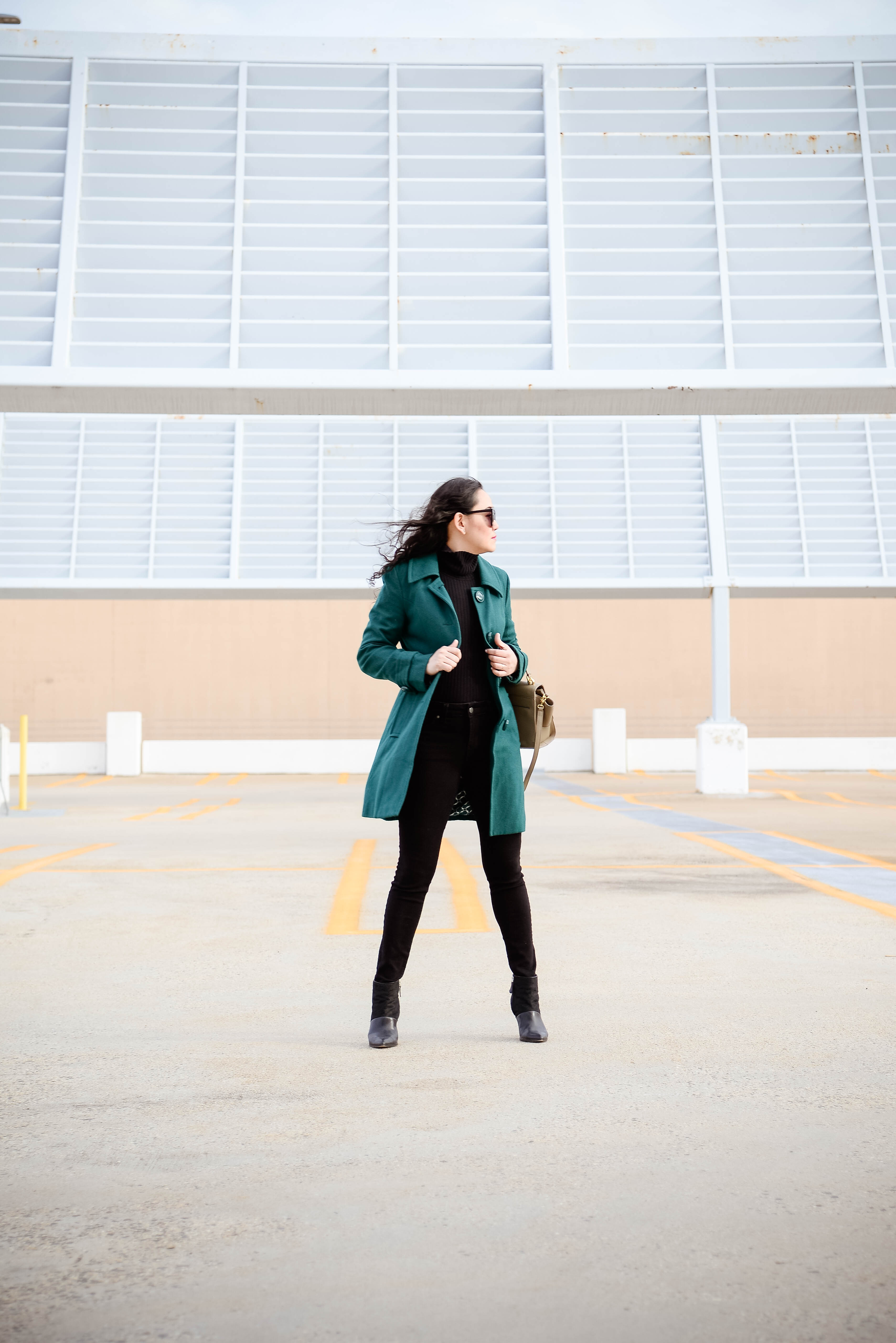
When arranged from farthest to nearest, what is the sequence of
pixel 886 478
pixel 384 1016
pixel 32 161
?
pixel 886 478
pixel 32 161
pixel 384 1016

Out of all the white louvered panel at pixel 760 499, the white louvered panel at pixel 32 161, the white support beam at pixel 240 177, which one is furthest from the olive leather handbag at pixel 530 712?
the white louvered panel at pixel 760 499

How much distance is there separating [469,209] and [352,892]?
564cm

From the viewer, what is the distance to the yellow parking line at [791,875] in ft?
22.5

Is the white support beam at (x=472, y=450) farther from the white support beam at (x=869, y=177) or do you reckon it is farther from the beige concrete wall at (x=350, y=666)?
the white support beam at (x=869, y=177)

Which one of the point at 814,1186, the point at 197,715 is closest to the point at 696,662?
the point at 197,715

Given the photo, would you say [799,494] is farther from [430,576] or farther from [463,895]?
[430,576]

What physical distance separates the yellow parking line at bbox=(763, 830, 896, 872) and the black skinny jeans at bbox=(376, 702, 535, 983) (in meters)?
5.34

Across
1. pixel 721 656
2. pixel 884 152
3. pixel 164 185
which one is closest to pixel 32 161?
pixel 164 185

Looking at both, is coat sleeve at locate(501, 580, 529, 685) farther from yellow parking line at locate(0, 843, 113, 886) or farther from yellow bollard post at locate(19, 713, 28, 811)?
yellow bollard post at locate(19, 713, 28, 811)

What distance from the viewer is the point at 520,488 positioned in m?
18.9

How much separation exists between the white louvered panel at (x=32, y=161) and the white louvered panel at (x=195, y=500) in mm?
8395

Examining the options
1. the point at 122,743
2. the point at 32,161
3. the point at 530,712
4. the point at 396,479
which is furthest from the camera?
the point at 122,743

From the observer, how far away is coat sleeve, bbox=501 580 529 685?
405cm

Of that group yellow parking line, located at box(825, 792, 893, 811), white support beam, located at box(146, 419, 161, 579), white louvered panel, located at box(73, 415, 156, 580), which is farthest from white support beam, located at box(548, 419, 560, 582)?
white louvered panel, located at box(73, 415, 156, 580)
